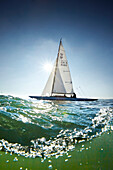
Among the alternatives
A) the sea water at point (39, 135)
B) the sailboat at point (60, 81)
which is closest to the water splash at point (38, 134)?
the sea water at point (39, 135)

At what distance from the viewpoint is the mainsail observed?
108 ft

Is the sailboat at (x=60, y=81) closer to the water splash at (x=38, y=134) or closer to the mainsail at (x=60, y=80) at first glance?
the mainsail at (x=60, y=80)

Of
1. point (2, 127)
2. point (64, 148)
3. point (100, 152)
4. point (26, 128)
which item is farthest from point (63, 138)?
point (2, 127)

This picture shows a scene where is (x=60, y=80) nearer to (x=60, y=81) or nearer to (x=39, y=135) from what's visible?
(x=60, y=81)

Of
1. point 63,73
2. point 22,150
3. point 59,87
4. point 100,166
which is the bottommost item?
point 22,150

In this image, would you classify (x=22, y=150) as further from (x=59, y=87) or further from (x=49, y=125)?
(x=59, y=87)

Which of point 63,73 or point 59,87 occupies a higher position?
point 63,73

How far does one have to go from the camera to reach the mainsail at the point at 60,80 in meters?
33.1

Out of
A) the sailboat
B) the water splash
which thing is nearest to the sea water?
the water splash

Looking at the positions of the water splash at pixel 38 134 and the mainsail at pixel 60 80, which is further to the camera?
the mainsail at pixel 60 80

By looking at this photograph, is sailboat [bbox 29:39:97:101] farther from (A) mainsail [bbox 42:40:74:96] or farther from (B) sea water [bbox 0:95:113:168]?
(B) sea water [bbox 0:95:113:168]

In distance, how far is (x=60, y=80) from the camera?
33.2 metres

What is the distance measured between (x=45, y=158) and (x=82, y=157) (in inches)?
55.1

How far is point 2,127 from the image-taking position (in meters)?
5.85
